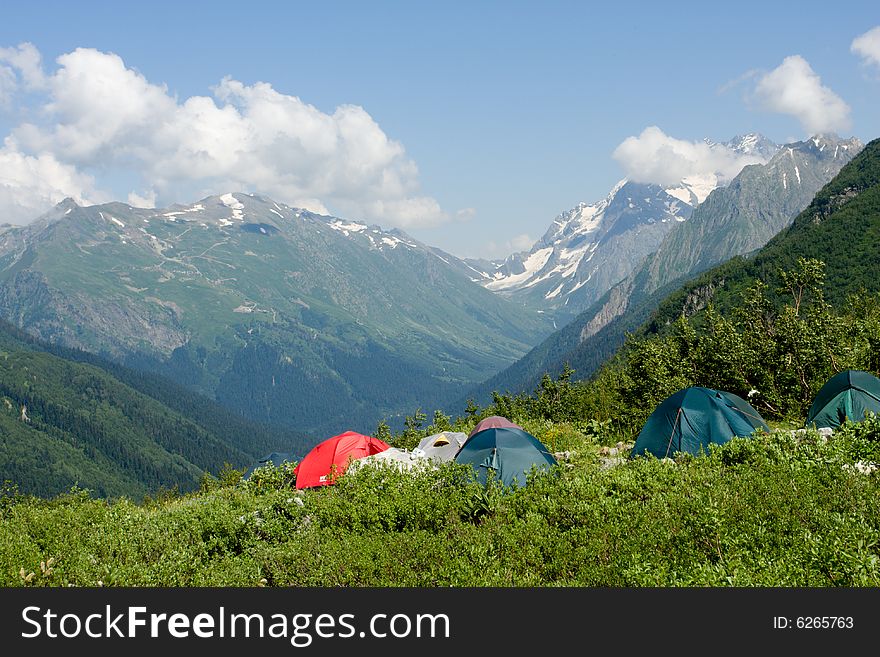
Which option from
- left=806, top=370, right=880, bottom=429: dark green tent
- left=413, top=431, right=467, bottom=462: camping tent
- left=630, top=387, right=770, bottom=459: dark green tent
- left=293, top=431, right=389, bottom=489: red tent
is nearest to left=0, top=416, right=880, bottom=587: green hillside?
left=630, top=387, right=770, bottom=459: dark green tent

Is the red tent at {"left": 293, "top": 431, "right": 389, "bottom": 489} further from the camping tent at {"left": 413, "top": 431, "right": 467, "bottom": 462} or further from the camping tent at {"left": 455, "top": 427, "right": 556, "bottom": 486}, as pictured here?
the camping tent at {"left": 455, "top": 427, "right": 556, "bottom": 486}

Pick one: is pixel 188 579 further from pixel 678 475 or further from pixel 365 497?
pixel 678 475

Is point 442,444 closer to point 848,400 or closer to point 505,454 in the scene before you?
point 505,454

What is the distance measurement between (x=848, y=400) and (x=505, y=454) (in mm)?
13128

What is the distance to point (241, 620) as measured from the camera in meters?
7.32

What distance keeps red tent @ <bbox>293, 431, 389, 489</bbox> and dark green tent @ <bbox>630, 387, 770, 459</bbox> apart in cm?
1286

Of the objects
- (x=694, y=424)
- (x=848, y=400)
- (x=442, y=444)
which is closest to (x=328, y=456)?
(x=442, y=444)

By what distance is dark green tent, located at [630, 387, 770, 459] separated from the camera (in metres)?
19.5

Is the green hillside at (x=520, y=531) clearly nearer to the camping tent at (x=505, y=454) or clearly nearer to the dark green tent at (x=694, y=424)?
the camping tent at (x=505, y=454)

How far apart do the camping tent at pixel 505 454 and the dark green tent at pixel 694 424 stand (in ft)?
12.9

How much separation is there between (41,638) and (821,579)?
1066 centimetres

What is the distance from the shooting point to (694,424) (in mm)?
19891

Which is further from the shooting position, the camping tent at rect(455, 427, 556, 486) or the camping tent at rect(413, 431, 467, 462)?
the camping tent at rect(413, 431, 467, 462)

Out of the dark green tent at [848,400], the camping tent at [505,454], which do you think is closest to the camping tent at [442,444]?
the camping tent at [505,454]
